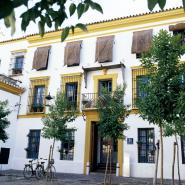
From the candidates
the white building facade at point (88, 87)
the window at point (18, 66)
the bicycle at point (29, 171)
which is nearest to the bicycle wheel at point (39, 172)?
the bicycle at point (29, 171)

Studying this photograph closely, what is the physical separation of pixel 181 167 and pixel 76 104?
26.1 ft

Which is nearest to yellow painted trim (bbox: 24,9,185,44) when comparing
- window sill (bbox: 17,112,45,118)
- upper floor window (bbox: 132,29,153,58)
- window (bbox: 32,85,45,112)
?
upper floor window (bbox: 132,29,153,58)

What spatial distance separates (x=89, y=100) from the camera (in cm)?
1980

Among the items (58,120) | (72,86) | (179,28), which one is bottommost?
(58,120)

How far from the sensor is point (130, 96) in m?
18.8

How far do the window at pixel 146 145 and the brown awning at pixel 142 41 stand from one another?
5240 mm

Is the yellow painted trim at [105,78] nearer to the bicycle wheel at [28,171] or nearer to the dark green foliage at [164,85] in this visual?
the bicycle wheel at [28,171]

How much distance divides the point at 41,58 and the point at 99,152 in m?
8.45

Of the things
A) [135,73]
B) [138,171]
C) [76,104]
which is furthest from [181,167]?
[76,104]

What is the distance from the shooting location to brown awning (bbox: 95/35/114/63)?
791 inches

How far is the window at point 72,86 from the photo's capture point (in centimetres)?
2055

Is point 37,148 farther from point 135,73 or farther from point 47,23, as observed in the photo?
point 47,23

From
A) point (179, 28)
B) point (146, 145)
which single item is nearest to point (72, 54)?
point (179, 28)

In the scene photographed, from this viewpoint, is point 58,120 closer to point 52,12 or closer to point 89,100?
point 89,100
